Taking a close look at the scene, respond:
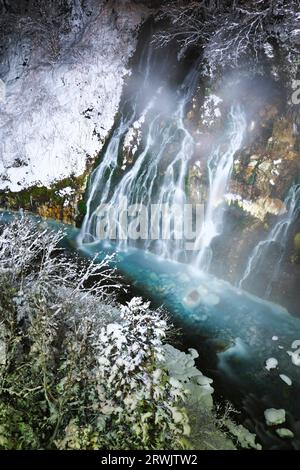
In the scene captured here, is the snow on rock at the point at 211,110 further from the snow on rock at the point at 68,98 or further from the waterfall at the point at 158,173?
the snow on rock at the point at 68,98

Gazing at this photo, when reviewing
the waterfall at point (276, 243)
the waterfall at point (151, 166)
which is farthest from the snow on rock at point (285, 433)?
the waterfall at point (151, 166)

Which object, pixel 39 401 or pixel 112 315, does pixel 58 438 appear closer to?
pixel 39 401

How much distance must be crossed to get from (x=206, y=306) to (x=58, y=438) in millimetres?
4706

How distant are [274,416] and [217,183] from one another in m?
5.88

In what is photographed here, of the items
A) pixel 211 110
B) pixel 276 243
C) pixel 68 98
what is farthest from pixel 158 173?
pixel 68 98

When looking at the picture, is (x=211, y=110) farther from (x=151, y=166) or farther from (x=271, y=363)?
(x=271, y=363)

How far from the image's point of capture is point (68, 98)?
11844 millimetres

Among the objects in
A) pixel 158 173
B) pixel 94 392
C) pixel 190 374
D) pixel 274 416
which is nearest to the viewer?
pixel 94 392

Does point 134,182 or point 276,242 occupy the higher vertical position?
point 134,182

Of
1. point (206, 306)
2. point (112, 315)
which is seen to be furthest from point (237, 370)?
point (112, 315)

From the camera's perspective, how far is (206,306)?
25.0 ft

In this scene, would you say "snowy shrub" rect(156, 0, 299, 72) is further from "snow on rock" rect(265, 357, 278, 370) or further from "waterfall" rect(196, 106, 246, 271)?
"snow on rock" rect(265, 357, 278, 370)

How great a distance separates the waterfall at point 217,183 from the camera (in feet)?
28.8

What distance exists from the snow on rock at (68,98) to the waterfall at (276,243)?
6.43 m
